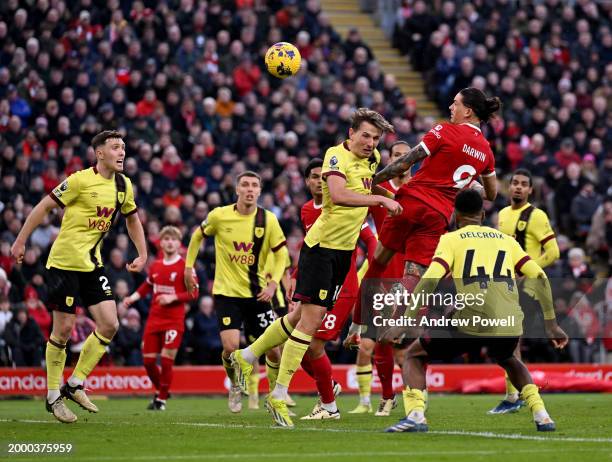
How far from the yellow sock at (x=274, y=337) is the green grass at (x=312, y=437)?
72 cm

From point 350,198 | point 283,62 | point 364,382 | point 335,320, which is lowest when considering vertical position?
point 364,382

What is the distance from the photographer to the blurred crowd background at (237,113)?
21.5 meters

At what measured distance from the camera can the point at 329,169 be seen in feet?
38.4

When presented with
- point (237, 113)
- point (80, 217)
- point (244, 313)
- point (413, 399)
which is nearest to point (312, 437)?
point (413, 399)

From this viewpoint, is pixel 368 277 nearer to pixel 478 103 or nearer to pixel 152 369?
pixel 478 103

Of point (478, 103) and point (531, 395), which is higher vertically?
point (478, 103)

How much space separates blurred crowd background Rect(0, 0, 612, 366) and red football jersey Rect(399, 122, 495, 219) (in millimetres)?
9118

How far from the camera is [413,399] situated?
34.0 ft

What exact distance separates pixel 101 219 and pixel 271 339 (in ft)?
7.56

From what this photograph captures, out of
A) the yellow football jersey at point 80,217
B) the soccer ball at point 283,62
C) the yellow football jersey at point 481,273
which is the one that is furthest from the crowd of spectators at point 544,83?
the yellow football jersey at point 481,273

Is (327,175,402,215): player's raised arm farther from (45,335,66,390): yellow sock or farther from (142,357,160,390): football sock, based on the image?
(142,357,160,390): football sock

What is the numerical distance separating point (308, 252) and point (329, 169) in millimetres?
835

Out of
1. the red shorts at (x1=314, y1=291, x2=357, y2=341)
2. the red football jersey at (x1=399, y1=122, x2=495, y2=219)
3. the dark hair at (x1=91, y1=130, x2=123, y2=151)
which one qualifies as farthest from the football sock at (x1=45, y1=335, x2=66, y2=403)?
the red football jersey at (x1=399, y1=122, x2=495, y2=219)

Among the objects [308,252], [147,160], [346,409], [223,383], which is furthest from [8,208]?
[308,252]
